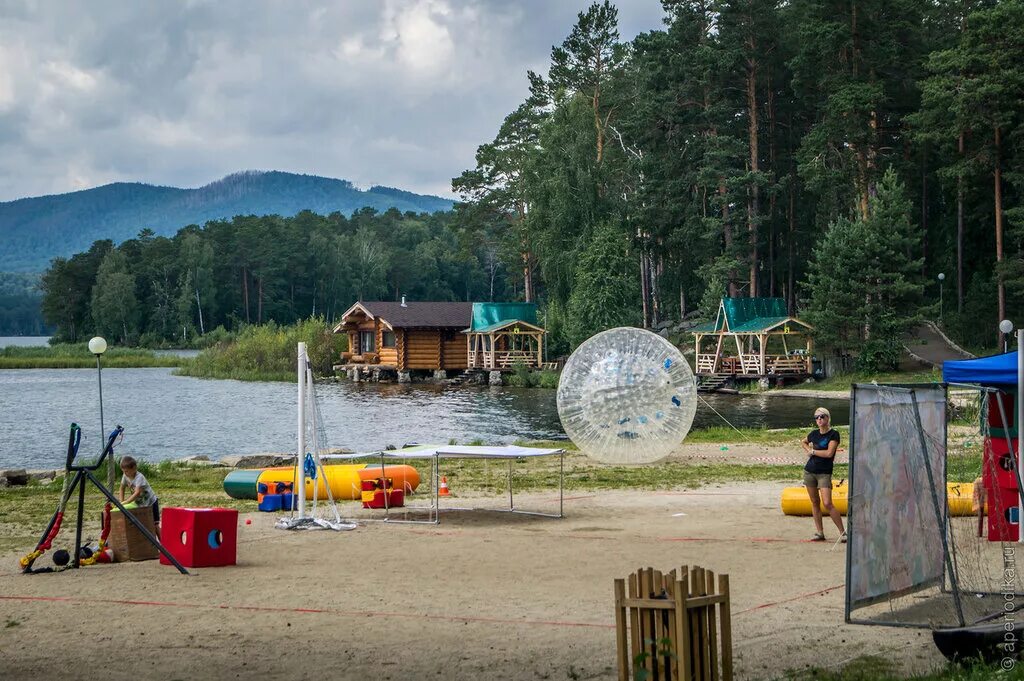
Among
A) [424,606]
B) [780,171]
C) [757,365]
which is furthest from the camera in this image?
[780,171]

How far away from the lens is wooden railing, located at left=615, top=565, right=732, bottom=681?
804 centimetres

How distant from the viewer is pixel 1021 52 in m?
51.5

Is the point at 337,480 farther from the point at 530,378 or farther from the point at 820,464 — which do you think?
the point at 530,378

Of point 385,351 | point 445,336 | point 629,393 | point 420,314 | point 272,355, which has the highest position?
point 420,314

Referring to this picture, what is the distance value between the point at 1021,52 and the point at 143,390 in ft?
168

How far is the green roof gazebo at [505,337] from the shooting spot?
246 feet

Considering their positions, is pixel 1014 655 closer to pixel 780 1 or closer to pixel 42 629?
pixel 42 629

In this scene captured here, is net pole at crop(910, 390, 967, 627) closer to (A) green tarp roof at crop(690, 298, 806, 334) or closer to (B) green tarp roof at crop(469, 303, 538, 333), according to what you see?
(A) green tarp roof at crop(690, 298, 806, 334)

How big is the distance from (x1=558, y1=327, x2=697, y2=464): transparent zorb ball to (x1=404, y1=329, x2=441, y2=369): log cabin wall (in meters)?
54.4

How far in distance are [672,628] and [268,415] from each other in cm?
4662

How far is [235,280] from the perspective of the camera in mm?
138250

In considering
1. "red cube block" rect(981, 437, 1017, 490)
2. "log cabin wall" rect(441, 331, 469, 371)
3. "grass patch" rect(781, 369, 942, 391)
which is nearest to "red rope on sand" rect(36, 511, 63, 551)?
"red cube block" rect(981, 437, 1017, 490)

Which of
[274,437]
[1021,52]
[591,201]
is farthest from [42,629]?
[591,201]

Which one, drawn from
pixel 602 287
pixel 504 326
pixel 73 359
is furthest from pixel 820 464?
pixel 73 359
